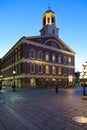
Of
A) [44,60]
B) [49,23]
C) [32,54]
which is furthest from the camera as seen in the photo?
[49,23]

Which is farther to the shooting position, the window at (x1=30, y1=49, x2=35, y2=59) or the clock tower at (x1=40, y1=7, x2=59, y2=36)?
the clock tower at (x1=40, y1=7, x2=59, y2=36)

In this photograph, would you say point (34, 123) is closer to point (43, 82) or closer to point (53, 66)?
point (43, 82)

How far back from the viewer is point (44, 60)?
51.3 metres

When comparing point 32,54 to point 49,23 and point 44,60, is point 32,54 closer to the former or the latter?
point 44,60

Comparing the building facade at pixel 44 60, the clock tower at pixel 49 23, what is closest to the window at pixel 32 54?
the building facade at pixel 44 60

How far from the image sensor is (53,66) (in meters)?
54.2

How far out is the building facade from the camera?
46.2 meters

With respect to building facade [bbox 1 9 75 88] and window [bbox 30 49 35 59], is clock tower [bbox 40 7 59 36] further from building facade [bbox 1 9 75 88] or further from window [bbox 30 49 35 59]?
window [bbox 30 49 35 59]

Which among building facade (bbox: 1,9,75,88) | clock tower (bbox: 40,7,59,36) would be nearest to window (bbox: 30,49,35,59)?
building facade (bbox: 1,9,75,88)

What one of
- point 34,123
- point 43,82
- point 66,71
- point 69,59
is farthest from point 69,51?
point 34,123

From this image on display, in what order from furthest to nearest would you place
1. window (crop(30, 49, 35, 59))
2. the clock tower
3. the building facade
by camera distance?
the clock tower < window (crop(30, 49, 35, 59)) < the building facade

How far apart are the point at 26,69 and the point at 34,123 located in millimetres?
38343

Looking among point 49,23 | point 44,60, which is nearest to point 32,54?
point 44,60

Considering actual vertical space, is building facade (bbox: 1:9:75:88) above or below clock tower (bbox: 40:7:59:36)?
below
